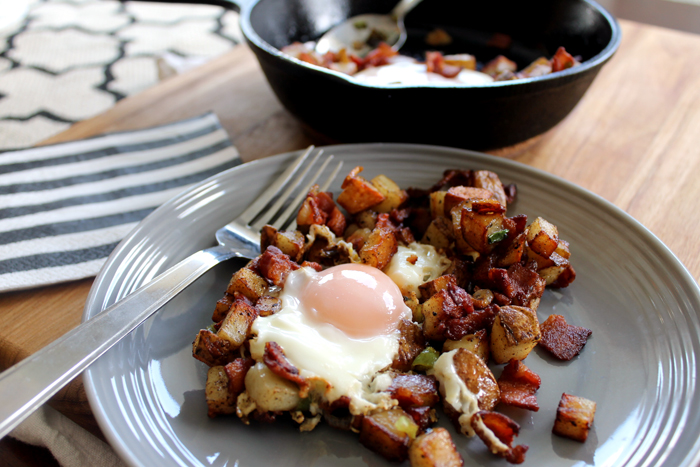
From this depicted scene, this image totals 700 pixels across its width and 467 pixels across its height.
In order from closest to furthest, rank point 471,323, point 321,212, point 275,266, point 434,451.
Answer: point 434,451
point 471,323
point 275,266
point 321,212

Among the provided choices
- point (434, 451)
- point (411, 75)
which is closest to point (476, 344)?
point (434, 451)

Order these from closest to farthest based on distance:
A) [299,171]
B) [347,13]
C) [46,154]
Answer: [299,171] < [46,154] < [347,13]

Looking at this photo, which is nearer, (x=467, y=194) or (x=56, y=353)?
(x=56, y=353)

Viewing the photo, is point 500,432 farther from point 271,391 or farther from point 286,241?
point 286,241

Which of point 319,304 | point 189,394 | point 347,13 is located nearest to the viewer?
point 189,394

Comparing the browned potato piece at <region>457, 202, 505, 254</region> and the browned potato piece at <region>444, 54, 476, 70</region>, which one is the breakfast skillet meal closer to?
the browned potato piece at <region>457, 202, 505, 254</region>

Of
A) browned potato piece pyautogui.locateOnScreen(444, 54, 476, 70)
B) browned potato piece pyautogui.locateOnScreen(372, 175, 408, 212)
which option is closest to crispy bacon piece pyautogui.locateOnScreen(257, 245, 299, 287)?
browned potato piece pyautogui.locateOnScreen(372, 175, 408, 212)

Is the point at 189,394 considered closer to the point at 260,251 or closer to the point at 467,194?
the point at 260,251

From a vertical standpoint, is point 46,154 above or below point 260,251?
below

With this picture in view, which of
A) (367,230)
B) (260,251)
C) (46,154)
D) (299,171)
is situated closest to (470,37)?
(299,171)
